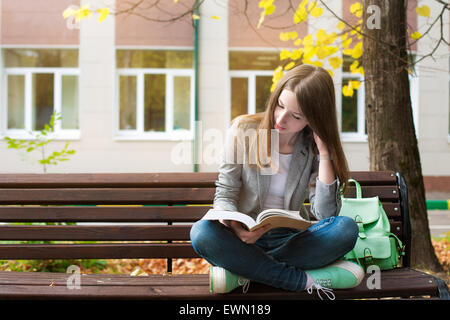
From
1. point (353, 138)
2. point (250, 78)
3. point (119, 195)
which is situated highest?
point (250, 78)

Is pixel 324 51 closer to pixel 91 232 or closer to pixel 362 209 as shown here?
pixel 362 209

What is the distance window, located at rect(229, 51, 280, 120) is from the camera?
30.9 ft

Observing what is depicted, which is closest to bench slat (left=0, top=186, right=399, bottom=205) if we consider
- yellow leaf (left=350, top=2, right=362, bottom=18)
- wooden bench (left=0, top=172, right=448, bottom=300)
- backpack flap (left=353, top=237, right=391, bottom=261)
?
wooden bench (left=0, top=172, right=448, bottom=300)

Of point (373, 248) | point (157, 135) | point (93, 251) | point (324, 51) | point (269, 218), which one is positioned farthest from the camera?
point (157, 135)

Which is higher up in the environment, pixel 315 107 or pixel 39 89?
pixel 39 89

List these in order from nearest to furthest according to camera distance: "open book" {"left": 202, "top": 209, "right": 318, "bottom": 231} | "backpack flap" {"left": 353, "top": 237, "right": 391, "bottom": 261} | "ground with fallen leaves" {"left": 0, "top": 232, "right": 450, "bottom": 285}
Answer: "open book" {"left": 202, "top": 209, "right": 318, "bottom": 231} < "backpack flap" {"left": 353, "top": 237, "right": 391, "bottom": 261} < "ground with fallen leaves" {"left": 0, "top": 232, "right": 450, "bottom": 285}

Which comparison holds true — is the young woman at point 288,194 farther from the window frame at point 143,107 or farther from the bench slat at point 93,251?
the window frame at point 143,107

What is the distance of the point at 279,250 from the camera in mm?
1946

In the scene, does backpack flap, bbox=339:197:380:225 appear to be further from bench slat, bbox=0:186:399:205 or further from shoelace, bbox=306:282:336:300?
shoelace, bbox=306:282:336:300

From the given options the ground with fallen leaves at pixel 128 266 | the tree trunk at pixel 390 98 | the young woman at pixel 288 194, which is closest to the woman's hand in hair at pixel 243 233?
the young woman at pixel 288 194

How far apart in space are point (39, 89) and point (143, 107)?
2.23 meters

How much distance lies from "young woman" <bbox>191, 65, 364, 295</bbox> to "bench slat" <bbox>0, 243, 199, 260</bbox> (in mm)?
614

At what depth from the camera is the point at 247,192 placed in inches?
79.7

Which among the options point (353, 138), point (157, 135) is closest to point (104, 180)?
point (157, 135)
